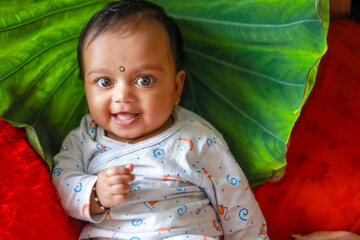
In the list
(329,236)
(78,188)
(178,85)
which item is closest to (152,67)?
(178,85)

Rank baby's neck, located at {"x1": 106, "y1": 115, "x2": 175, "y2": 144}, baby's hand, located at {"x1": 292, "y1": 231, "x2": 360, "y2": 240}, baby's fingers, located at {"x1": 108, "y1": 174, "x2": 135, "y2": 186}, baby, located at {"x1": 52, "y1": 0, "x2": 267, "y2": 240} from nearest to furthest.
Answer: baby's fingers, located at {"x1": 108, "y1": 174, "x2": 135, "y2": 186}, baby, located at {"x1": 52, "y1": 0, "x2": 267, "y2": 240}, baby's neck, located at {"x1": 106, "y1": 115, "x2": 175, "y2": 144}, baby's hand, located at {"x1": 292, "y1": 231, "x2": 360, "y2": 240}

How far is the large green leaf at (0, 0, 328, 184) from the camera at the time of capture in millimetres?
1155

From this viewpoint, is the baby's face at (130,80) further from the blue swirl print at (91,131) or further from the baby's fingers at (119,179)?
the baby's fingers at (119,179)

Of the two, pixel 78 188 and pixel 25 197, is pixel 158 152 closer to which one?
pixel 78 188

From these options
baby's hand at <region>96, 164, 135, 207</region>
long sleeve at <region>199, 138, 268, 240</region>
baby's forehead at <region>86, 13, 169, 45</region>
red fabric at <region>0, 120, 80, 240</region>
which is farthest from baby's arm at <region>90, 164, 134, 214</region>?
baby's forehead at <region>86, 13, 169, 45</region>

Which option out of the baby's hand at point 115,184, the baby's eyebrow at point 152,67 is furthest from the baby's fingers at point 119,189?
the baby's eyebrow at point 152,67

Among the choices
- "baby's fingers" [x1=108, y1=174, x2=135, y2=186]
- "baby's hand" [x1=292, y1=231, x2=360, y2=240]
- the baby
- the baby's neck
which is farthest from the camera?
"baby's hand" [x1=292, y1=231, x2=360, y2=240]

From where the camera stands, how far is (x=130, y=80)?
1.13 metres

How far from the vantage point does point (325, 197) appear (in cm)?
133

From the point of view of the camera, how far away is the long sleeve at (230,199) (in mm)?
1165

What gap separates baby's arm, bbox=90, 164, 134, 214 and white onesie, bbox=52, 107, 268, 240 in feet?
0.16

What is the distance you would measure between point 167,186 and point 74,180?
0.81 feet

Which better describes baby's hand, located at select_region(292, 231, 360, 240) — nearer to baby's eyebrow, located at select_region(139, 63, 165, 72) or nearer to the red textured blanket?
the red textured blanket

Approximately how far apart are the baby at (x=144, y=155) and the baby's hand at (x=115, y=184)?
0.04ft
